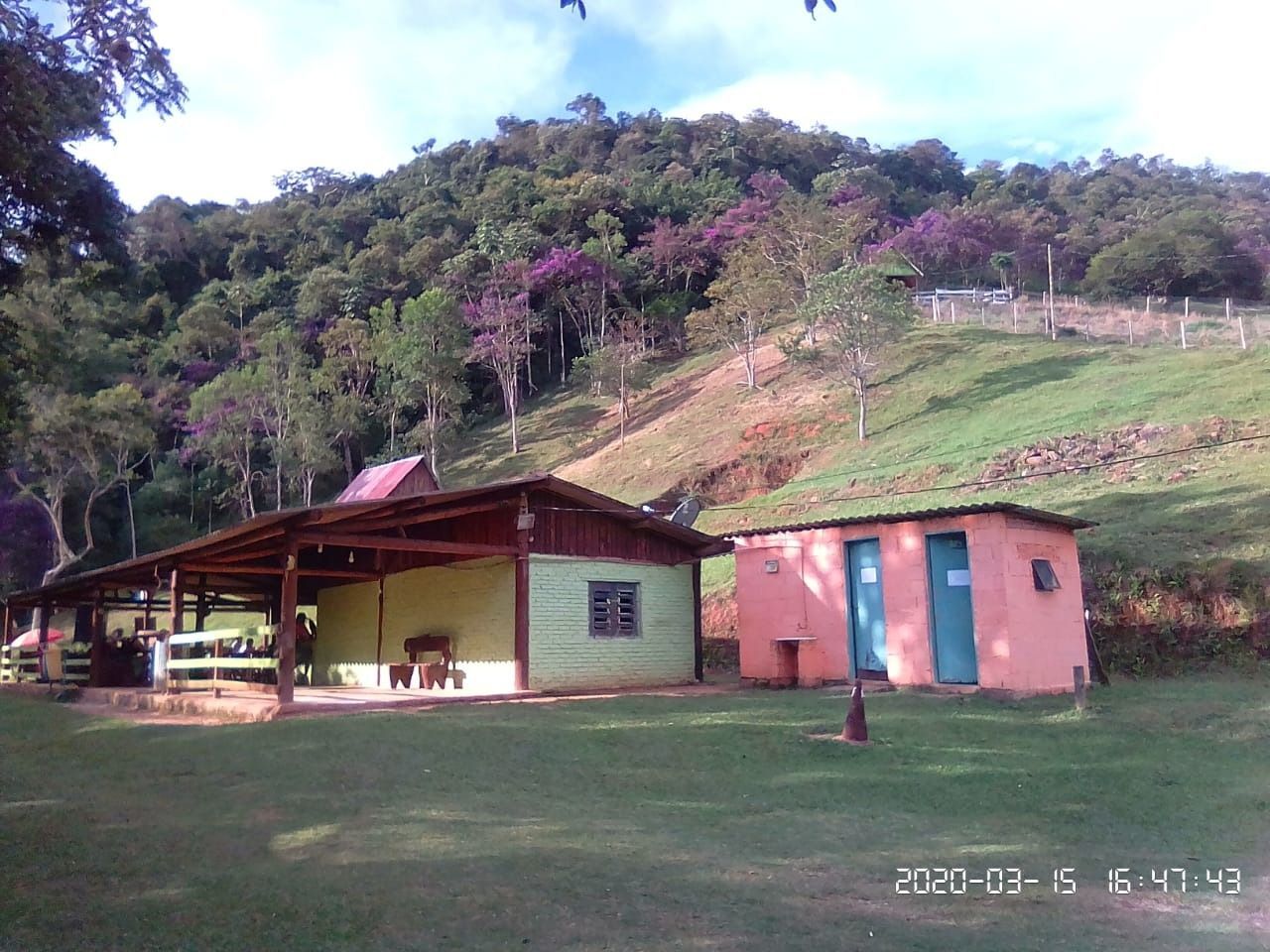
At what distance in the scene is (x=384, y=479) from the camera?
25672 millimetres

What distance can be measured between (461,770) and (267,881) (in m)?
3.34

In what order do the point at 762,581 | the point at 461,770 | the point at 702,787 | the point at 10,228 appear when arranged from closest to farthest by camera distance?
1. the point at 702,787
2. the point at 461,770
3. the point at 10,228
4. the point at 762,581

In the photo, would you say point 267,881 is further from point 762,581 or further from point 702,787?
point 762,581

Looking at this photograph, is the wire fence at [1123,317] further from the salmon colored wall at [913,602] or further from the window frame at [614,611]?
the window frame at [614,611]

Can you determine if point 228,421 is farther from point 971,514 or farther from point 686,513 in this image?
point 971,514

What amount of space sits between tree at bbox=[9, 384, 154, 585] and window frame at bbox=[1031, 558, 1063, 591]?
98.9 feet

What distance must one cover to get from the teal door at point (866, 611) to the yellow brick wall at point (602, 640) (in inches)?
144

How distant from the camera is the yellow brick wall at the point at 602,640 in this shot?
52.9 feet

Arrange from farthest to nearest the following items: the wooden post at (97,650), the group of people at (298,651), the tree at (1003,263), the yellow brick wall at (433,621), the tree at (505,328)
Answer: the tree at (1003,263), the tree at (505,328), the group of people at (298,651), the wooden post at (97,650), the yellow brick wall at (433,621)

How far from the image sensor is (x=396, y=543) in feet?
47.0

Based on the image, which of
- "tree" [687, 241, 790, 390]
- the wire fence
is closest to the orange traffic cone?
"tree" [687, 241, 790, 390]

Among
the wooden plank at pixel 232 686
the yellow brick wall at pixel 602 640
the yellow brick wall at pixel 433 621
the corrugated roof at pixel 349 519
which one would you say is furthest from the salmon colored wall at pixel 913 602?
the wooden plank at pixel 232 686

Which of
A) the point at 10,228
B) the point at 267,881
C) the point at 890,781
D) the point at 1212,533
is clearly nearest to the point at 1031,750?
the point at 890,781

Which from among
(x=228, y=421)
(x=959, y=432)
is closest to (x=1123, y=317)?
(x=959, y=432)
